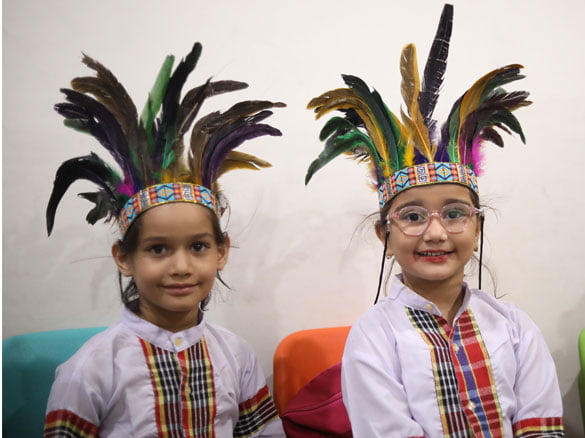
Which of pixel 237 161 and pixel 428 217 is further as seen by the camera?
pixel 237 161

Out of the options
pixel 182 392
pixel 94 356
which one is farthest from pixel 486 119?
pixel 94 356

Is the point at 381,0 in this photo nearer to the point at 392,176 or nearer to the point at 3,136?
the point at 392,176

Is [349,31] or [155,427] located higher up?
[349,31]

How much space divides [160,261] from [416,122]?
2.92ft

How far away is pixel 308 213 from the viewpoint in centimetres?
214

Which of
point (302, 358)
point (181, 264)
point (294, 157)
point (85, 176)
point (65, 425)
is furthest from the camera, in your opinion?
point (294, 157)

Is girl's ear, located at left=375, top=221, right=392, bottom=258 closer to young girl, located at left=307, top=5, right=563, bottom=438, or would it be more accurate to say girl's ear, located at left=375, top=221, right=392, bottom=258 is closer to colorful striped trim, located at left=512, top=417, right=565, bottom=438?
young girl, located at left=307, top=5, right=563, bottom=438

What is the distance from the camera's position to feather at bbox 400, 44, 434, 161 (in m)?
1.58

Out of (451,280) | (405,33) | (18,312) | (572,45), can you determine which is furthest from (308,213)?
(572,45)

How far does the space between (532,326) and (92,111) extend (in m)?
1.50

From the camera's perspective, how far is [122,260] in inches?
59.3

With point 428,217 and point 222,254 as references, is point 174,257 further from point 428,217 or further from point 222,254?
point 428,217

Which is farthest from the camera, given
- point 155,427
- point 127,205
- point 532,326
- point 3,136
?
point 3,136

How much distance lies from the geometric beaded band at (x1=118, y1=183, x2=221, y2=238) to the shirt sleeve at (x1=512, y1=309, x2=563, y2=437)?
3.51ft
